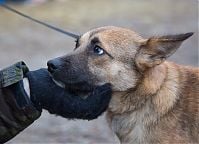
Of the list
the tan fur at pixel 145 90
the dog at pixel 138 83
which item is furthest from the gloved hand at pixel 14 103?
the tan fur at pixel 145 90

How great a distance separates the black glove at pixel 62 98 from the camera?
4.23 metres

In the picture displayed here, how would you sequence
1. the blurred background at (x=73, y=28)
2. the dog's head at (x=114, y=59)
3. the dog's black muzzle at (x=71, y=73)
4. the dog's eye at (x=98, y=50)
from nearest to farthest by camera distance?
the dog's black muzzle at (x=71, y=73) < the dog's head at (x=114, y=59) < the dog's eye at (x=98, y=50) < the blurred background at (x=73, y=28)

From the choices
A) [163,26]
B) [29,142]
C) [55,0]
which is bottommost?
[55,0]

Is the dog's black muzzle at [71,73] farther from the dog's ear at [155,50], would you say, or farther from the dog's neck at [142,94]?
the dog's ear at [155,50]

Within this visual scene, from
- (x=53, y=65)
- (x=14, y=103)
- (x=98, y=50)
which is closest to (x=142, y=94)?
(x=98, y=50)

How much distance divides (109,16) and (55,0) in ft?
6.78

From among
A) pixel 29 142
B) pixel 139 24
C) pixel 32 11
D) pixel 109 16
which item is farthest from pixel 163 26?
pixel 29 142

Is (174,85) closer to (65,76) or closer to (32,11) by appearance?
(65,76)

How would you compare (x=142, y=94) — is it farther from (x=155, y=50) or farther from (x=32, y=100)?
(x=32, y=100)

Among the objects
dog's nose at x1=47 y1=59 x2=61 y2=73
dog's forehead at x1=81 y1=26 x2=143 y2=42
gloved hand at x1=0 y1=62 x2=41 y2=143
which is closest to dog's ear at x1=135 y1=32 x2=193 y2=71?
dog's forehead at x1=81 y1=26 x2=143 y2=42

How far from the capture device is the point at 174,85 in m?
4.54

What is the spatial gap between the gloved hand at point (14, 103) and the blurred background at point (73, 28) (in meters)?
2.07

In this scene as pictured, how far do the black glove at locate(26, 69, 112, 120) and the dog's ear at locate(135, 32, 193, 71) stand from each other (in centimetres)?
32

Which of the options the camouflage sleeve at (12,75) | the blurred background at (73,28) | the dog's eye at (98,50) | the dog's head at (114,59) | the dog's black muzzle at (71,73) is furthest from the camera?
the blurred background at (73,28)
